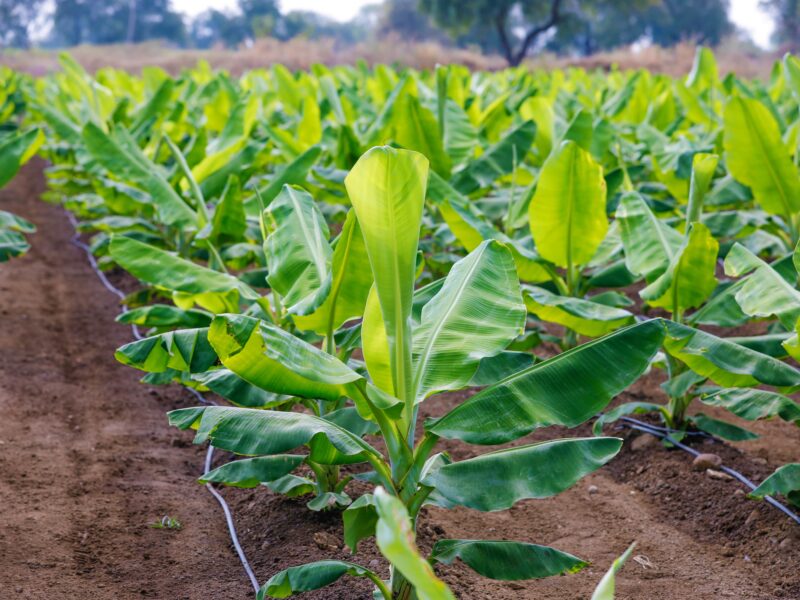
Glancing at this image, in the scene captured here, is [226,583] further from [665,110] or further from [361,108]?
[665,110]

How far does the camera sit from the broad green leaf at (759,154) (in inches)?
135

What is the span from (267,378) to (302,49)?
23872mm

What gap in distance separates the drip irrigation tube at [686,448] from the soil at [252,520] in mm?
32

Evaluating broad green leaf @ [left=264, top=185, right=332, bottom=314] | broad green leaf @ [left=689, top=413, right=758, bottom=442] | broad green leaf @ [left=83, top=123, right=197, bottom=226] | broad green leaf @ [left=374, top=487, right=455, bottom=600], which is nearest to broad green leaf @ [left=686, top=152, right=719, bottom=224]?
broad green leaf @ [left=689, top=413, right=758, bottom=442]

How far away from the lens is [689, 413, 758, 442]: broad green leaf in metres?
3.10

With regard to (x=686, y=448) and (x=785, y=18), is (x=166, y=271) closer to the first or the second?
(x=686, y=448)

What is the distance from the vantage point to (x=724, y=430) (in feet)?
10.4

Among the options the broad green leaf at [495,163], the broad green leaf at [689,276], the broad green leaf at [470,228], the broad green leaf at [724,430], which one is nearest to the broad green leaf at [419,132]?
the broad green leaf at [495,163]

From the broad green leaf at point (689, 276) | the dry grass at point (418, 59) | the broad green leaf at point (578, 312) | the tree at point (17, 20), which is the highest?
the broad green leaf at point (689, 276)

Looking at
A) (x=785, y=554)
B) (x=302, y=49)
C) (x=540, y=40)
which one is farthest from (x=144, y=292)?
(x=540, y=40)

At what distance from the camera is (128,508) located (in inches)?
117

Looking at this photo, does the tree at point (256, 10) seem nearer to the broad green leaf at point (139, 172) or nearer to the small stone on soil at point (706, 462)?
the broad green leaf at point (139, 172)

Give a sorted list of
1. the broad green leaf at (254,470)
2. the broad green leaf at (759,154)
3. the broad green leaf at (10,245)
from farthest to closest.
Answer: the broad green leaf at (10,245) → the broad green leaf at (759,154) → the broad green leaf at (254,470)

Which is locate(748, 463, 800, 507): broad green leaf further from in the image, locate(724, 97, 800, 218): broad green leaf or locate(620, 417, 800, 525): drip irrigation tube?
locate(724, 97, 800, 218): broad green leaf
